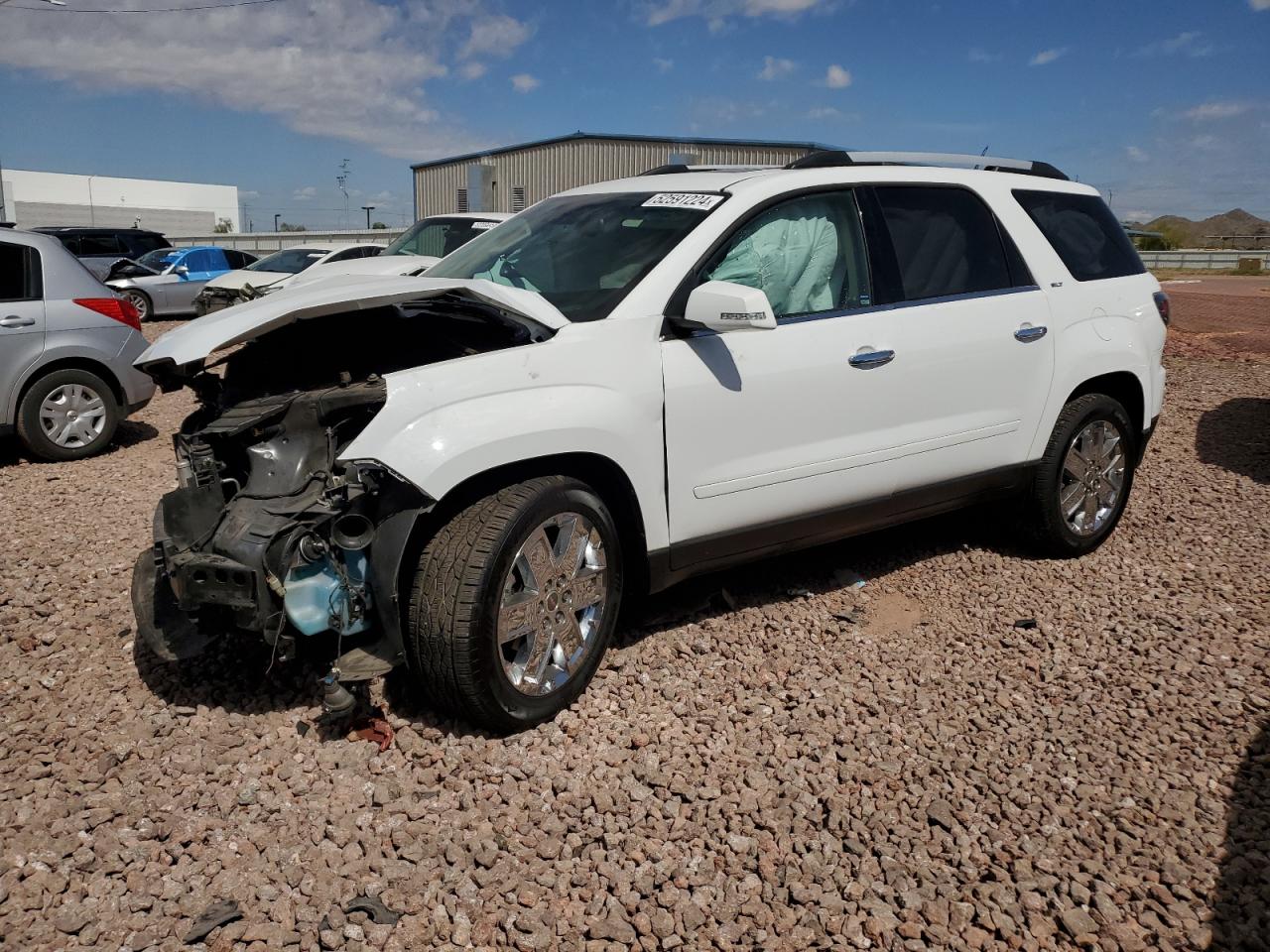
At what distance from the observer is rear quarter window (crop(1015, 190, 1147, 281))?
5129 mm

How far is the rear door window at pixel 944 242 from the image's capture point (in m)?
4.53

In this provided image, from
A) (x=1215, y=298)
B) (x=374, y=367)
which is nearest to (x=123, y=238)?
(x=374, y=367)

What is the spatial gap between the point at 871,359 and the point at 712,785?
1.91 m

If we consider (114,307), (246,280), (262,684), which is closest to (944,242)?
(262,684)

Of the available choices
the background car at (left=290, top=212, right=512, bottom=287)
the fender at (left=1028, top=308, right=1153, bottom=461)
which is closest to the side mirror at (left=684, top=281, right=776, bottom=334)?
the fender at (left=1028, top=308, right=1153, bottom=461)

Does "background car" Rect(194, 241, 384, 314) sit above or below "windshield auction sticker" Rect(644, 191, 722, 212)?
above

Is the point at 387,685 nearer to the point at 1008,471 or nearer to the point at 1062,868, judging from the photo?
the point at 1062,868

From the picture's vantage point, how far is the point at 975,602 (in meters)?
4.86

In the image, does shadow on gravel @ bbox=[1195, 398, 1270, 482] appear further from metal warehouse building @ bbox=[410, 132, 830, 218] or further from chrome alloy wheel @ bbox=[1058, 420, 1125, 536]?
metal warehouse building @ bbox=[410, 132, 830, 218]

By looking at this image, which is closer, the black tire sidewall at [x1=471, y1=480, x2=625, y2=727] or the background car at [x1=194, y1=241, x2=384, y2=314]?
the black tire sidewall at [x1=471, y1=480, x2=625, y2=727]

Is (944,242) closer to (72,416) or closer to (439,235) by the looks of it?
(72,416)

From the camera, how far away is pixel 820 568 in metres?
5.23

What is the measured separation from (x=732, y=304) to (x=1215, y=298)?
985 inches

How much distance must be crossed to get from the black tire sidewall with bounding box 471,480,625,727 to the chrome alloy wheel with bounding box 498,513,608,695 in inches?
1.1
